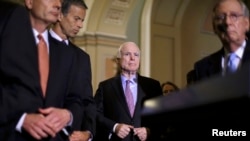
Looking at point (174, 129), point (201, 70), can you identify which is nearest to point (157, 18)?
point (201, 70)

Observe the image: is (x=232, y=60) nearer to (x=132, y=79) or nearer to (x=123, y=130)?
(x=123, y=130)

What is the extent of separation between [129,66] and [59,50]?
1498 millimetres

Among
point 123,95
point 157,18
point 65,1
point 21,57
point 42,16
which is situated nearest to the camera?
point 21,57

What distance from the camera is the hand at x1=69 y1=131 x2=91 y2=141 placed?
2.11m

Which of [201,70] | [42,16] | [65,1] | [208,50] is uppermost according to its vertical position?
[208,50]

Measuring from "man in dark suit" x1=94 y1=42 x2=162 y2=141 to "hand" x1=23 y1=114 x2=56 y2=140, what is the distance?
60.1 inches

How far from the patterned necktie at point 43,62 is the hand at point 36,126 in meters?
0.16

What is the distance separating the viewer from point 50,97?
152 centimetres

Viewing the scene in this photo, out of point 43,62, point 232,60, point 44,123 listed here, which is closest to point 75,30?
point 43,62

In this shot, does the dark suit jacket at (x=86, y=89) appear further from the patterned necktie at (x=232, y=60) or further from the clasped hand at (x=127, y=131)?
the patterned necktie at (x=232, y=60)

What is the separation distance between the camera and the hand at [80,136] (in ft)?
6.93

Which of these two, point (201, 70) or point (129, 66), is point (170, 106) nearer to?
point (201, 70)

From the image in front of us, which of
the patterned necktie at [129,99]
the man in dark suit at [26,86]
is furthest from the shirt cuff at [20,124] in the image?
the patterned necktie at [129,99]

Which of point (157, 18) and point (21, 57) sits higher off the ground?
point (157, 18)
